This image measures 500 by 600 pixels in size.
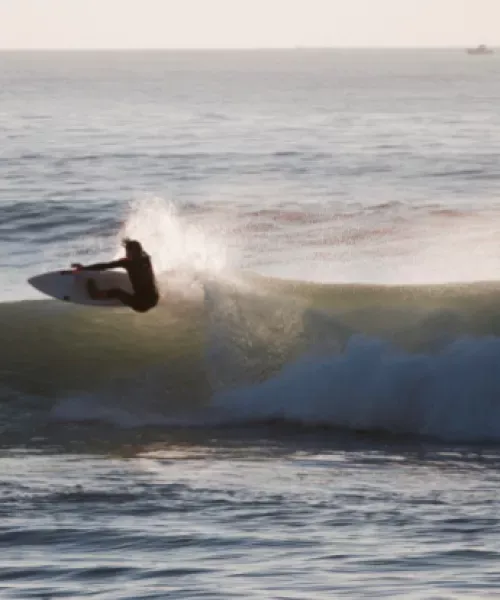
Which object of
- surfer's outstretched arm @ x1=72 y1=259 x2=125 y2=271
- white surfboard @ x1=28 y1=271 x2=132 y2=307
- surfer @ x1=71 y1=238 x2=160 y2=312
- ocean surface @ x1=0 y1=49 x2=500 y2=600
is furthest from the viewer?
white surfboard @ x1=28 y1=271 x2=132 y2=307

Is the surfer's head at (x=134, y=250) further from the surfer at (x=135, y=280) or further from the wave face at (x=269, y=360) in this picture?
the wave face at (x=269, y=360)

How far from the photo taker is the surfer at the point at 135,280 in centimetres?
2019

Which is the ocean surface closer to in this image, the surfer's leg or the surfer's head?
the surfer's leg

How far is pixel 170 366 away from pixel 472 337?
3.90m

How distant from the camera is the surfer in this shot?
2019cm

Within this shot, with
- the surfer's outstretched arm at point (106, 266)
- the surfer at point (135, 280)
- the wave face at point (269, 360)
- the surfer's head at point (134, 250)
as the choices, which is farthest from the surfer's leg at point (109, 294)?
the surfer's head at point (134, 250)

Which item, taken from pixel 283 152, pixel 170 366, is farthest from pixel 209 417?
pixel 283 152

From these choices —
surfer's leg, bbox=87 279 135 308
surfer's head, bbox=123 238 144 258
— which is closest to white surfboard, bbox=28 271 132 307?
surfer's leg, bbox=87 279 135 308

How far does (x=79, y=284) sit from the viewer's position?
70.5 ft

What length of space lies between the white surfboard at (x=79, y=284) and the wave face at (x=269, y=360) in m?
0.61

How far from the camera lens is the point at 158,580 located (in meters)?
11.7

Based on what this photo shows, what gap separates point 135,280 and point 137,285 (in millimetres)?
102

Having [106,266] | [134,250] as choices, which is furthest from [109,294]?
[106,266]

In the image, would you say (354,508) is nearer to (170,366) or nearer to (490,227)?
(170,366)
